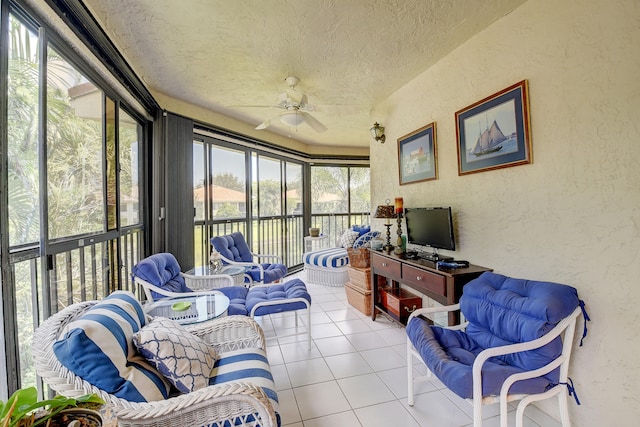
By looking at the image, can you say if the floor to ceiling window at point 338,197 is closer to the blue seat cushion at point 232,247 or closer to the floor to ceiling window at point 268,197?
the floor to ceiling window at point 268,197

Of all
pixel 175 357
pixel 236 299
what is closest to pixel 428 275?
pixel 236 299

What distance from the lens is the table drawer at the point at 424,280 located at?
2.26 meters

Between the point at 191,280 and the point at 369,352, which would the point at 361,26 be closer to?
the point at 369,352

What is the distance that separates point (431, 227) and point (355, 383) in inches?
58.8

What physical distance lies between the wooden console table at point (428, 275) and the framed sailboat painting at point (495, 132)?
84 centimetres

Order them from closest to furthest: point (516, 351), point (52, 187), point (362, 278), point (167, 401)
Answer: point (167, 401)
point (516, 351)
point (52, 187)
point (362, 278)

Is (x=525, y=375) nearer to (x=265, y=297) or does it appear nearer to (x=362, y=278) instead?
(x=265, y=297)

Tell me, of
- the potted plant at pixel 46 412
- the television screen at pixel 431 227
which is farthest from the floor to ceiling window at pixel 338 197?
the potted plant at pixel 46 412

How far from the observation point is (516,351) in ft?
4.73

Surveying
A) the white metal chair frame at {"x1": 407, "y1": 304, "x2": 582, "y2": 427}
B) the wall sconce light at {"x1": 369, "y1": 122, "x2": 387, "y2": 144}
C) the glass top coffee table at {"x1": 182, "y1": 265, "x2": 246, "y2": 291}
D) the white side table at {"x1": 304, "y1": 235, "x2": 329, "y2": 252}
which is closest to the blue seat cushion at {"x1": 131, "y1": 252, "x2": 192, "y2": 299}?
the glass top coffee table at {"x1": 182, "y1": 265, "x2": 246, "y2": 291}

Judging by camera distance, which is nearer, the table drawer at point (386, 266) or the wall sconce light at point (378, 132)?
the table drawer at point (386, 266)

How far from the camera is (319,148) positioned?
6.23 m

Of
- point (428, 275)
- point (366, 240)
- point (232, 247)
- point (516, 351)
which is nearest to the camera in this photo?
point (516, 351)

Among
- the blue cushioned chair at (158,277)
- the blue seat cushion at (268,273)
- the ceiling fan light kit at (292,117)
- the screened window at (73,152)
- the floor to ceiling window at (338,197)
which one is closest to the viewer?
the screened window at (73,152)
